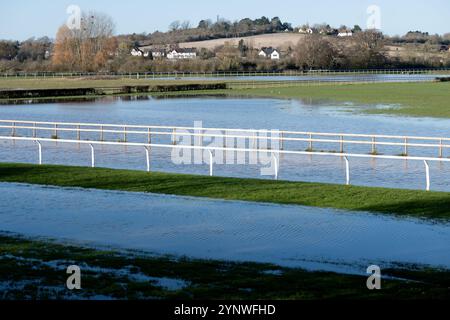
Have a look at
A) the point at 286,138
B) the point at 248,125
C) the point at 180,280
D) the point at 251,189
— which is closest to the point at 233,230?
the point at 180,280

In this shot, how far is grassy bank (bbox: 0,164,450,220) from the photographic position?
60.7 feet

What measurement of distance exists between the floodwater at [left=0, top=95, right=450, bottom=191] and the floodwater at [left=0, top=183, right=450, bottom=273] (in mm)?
8124

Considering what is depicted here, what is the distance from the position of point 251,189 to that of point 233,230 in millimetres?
5683

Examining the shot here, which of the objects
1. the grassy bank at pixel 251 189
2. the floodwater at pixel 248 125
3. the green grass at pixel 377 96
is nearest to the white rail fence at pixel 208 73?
the green grass at pixel 377 96

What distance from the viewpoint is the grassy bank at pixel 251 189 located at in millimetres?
18500

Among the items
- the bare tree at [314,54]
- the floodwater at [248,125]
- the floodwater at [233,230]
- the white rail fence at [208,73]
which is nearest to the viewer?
the floodwater at [233,230]

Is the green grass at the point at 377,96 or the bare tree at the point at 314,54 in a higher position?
the bare tree at the point at 314,54

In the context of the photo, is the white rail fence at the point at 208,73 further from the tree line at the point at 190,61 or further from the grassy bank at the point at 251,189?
the grassy bank at the point at 251,189

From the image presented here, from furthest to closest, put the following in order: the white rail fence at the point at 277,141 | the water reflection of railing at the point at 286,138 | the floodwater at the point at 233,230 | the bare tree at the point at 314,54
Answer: the bare tree at the point at 314,54 < the water reflection of railing at the point at 286,138 < the white rail fence at the point at 277,141 < the floodwater at the point at 233,230

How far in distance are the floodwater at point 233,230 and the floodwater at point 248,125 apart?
812 cm

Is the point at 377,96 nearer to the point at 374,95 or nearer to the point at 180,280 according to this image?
the point at 374,95

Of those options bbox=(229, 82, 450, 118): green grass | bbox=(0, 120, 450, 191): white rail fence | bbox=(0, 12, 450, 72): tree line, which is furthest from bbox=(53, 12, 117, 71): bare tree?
bbox=(0, 120, 450, 191): white rail fence

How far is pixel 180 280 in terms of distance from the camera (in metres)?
11.1
